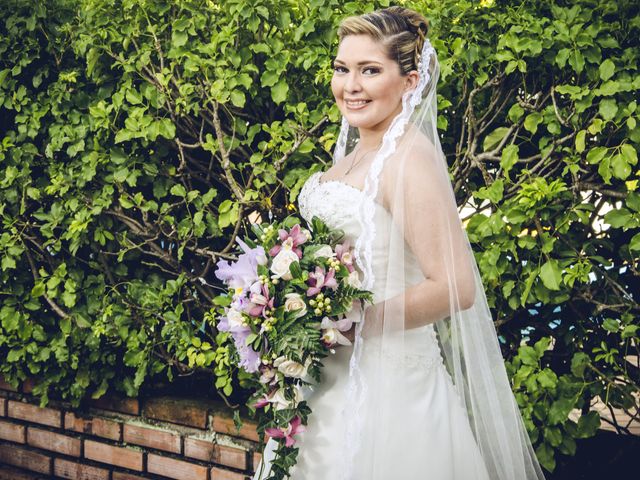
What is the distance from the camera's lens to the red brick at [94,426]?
357 cm

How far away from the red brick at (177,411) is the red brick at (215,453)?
8 cm

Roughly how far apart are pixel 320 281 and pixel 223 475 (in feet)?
5.59

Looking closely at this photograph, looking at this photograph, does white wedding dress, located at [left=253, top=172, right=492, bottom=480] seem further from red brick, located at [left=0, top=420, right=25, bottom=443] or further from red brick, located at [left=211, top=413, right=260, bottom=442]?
red brick, located at [left=0, top=420, right=25, bottom=443]

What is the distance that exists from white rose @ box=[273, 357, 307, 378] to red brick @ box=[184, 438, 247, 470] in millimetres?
1373

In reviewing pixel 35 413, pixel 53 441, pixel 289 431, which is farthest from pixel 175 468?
pixel 289 431

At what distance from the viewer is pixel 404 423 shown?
2.00 metres

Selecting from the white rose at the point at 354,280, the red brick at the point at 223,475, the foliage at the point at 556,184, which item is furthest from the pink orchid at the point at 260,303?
the red brick at the point at 223,475

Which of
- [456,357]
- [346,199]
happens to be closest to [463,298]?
[456,357]

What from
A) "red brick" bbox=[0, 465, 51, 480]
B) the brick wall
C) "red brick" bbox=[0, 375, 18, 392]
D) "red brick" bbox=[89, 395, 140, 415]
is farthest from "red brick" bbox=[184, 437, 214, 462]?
"red brick" bbox=[0, 375, 18, 392]

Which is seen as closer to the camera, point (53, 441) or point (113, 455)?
point (113, 455)

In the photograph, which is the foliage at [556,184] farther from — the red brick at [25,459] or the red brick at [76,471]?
the red brick at [25,459]

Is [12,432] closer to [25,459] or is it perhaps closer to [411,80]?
[25,459]

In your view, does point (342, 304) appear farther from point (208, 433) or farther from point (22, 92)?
point (22, 92)

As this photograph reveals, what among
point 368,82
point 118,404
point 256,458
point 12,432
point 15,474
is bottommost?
point 15,474
